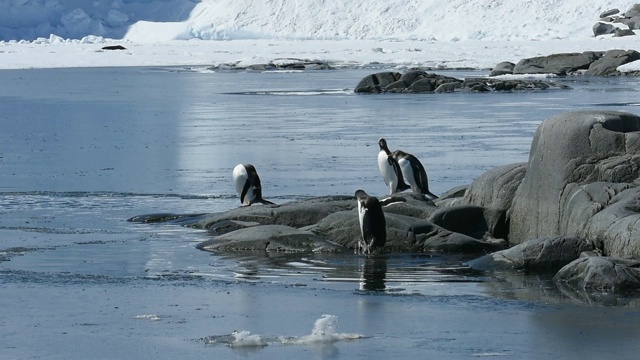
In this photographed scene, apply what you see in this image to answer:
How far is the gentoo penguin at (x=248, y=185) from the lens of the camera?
45.5 feet

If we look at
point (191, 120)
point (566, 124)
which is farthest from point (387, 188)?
point (191, 120)

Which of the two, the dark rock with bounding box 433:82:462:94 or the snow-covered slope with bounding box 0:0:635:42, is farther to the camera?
the snow-covered slope with bounding box 0:0:635:42

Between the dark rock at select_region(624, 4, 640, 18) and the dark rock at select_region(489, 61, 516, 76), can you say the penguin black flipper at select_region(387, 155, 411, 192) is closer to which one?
the dark rock at select_region(489, 61, 516, 76)

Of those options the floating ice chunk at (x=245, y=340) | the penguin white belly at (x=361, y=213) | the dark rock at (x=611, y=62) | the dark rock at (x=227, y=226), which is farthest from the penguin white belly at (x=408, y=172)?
the dark rock at (x=611, y=62)

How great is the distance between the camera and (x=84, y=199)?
14.8 metres

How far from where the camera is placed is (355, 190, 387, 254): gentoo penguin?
11.1 m

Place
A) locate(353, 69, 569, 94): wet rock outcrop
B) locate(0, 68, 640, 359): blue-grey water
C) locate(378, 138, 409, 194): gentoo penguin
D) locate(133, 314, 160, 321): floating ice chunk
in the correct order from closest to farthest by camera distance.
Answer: locate(0, 68, 640, 359): blue-grey water → locate(133, 314, 160, 321): floating ice chunk → locate(378, 138, 409, 194): gentoo penguin → locate(353, 69, 569, 94): wet rock outcrop

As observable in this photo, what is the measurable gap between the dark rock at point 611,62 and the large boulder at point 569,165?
116 feet

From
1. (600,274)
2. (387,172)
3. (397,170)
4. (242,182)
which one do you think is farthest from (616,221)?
(242,182)

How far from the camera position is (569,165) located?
11320 mm

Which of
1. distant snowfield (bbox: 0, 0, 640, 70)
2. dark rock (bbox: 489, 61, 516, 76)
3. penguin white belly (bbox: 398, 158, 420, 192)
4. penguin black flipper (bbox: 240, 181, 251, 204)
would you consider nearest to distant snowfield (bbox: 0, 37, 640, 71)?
distant snowfield (bbox: 0, 0, 640, 70)

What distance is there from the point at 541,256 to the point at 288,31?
84.4 meters

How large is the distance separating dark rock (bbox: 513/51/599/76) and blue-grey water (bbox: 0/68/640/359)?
19.9 metres

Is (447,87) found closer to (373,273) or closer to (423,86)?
(423,86)
